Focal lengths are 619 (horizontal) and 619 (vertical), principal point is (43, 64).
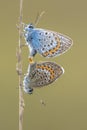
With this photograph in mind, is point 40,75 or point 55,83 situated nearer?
point 40,75

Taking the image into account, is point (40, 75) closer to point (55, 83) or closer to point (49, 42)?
point (49, 42)

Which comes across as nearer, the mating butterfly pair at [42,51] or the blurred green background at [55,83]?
the mating butterfly pair at [42,51]

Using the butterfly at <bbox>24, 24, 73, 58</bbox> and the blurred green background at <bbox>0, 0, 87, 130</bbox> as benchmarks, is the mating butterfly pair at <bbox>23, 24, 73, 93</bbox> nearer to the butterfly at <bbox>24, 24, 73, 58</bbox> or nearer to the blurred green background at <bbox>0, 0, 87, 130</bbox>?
the butterfly at <bbox>24, 24, 73, 58</bbox>

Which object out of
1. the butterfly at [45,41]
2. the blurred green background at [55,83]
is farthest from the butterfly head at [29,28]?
the blurred green background at [55,83]

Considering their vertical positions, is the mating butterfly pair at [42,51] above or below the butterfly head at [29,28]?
below

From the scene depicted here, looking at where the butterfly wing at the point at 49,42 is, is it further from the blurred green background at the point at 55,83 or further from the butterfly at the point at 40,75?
the blurred green background at the point at 55,83

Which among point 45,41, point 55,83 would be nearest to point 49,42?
point 45,41

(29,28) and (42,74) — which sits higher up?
(29,28)
